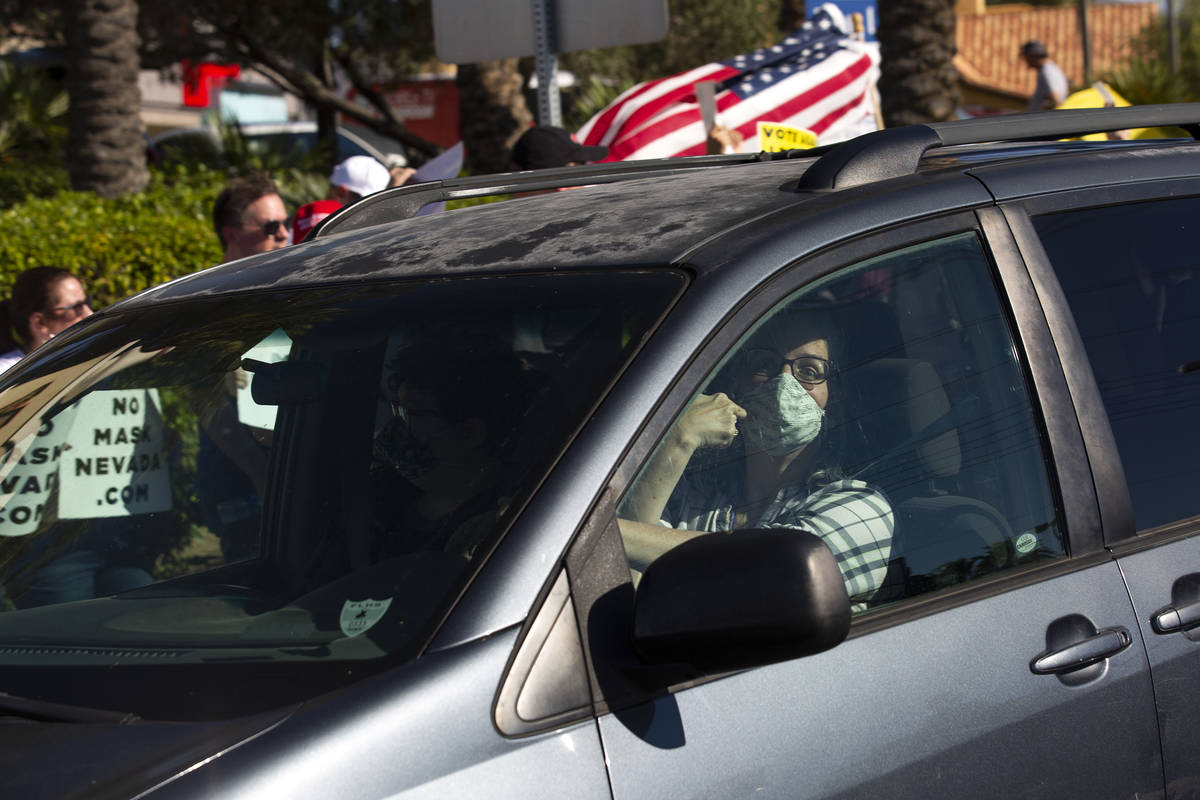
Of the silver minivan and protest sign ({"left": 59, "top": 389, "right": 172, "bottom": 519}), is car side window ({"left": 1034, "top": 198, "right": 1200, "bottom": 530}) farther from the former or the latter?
protest sign ({"left": 59, "top": 389, "right": 172, "bottom": 519})

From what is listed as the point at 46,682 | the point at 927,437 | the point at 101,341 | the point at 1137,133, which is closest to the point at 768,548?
the point at 927,437

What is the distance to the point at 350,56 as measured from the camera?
64.3 ft

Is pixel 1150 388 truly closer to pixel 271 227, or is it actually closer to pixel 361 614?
pixel 361 614

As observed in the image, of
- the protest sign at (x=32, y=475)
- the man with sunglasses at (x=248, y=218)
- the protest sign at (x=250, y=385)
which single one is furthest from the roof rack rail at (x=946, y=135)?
the man with sunglasses at (x=248, y=218)

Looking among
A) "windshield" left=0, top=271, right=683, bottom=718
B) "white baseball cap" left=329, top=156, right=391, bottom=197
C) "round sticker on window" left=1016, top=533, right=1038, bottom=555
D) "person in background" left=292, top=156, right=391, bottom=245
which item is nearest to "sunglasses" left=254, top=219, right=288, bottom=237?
"person in background" left=292, top=156, right=391, bottom=245

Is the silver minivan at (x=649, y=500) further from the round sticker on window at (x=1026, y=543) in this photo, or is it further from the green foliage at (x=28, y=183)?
the green foliage at (x=28, y=183)

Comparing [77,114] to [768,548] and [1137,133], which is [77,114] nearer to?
[1137,133]

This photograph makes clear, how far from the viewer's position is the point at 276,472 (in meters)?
2.63

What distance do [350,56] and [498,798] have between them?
62.2 feet

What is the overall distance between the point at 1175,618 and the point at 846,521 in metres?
0.63

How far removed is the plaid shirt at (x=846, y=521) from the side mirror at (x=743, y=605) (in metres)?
0.31

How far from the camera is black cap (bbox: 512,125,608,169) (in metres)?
6.15

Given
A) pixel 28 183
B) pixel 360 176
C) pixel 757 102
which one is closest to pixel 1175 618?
pixel 360 176

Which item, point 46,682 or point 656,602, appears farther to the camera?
point 46,682
